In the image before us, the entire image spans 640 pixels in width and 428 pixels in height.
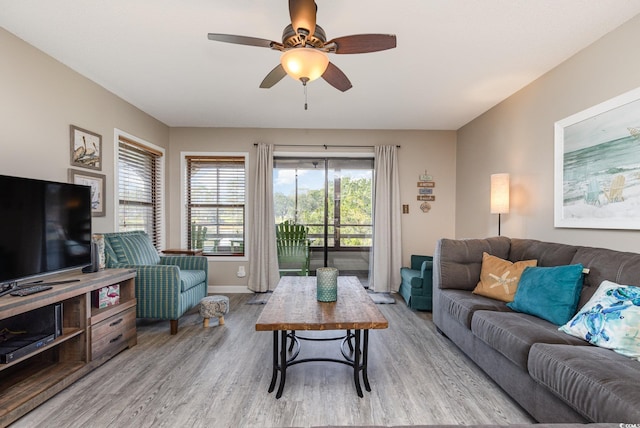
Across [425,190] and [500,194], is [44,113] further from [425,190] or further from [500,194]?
[425,190]

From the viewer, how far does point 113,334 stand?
259 centimetres

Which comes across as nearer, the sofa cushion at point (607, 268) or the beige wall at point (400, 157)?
the sofa cushion at point (607, 268)

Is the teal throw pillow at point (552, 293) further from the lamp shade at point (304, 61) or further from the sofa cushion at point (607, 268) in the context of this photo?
the lamp shade at point (304, 61)

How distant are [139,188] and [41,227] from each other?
203 centimetres

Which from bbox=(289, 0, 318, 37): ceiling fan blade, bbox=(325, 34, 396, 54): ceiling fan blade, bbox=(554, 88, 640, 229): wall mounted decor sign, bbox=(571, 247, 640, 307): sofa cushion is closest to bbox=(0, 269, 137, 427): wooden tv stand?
bbox=(289, 0, 318, 37): ceiling fan blade

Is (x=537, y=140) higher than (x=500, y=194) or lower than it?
higher

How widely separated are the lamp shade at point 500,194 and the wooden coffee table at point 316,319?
1852 millimetres

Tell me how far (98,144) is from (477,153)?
15.1ft

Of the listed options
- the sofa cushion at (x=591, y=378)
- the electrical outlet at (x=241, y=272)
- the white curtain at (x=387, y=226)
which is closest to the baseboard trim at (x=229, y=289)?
the electrical outlet at (x=241, y=272)

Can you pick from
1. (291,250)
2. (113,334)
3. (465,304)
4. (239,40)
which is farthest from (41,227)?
(465,304)

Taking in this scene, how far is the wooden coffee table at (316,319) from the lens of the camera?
1900 millimetres

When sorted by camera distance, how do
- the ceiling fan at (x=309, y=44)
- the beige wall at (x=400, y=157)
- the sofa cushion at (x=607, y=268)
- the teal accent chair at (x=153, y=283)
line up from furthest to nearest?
1. the beige wall at (x=400, y=157)
2. the teal accent chair at (x=153, y=283)
3. the sofa cushion at (x=607, y=268)
4. the ceiling fan at (x=309, y=44)

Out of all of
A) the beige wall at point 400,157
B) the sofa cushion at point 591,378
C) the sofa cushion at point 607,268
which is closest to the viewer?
the sofa cushion at point 591,378

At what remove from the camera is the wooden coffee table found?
1.90 m
